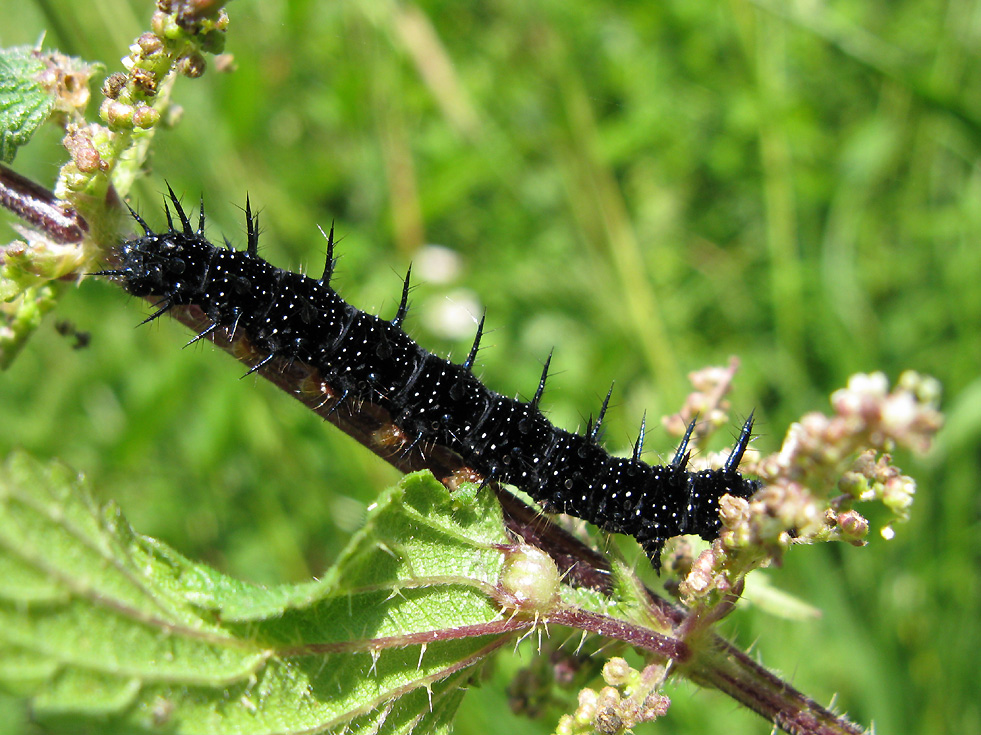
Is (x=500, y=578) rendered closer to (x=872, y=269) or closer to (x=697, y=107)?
(x=872, y=269)

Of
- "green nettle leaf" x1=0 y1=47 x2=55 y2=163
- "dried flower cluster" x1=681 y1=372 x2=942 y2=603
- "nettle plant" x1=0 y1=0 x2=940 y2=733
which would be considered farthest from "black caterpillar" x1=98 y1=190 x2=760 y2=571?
"dried flower cluster" x1=681 y1=372 x2=942 y2=603

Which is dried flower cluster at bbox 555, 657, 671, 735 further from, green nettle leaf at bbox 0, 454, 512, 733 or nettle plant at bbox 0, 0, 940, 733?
green nettle leaf at bbox 0, 454, 512, 733

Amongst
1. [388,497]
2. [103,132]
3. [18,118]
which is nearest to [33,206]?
[18,118]

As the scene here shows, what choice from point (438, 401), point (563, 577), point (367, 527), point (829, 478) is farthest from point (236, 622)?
point (829, 478)

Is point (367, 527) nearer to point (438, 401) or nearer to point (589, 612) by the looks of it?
point (589, 612)

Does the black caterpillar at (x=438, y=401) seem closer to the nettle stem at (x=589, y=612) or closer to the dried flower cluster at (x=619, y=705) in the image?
the nettle stem at (x=589, y=612)

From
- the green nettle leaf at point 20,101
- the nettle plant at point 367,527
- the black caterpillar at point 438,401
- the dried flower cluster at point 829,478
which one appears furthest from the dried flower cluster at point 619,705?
the green nettle leaf at point 20,101

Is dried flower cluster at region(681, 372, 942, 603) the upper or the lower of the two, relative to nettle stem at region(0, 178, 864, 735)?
upper
